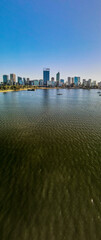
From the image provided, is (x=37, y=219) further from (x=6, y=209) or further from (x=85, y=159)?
(x=85, y=159)

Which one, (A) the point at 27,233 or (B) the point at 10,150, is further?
(B) the point at 10,150

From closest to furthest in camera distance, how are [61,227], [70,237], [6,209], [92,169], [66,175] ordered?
[70,237] < [61,227] < [6,209] < [66,175] < [92,169]

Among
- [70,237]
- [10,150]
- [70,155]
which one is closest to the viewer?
[70,237]

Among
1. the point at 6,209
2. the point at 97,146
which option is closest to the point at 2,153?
the point at 6,209

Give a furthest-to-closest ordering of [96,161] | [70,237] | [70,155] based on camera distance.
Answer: [70,155] → [96,161] → [70,237]

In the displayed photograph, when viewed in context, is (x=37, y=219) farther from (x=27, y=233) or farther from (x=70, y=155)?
(x=70, y=155)

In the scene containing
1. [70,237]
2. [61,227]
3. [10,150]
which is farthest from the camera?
[10,150]

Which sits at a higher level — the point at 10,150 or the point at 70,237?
the point at 10,150

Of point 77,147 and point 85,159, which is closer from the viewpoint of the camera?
point 85,159

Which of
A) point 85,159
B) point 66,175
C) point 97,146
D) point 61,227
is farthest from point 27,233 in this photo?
point 97,146
